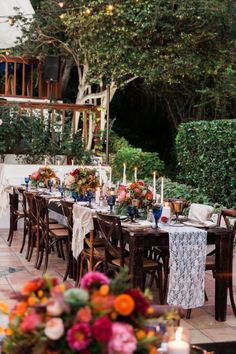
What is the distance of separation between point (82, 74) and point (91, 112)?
3908 millimetres

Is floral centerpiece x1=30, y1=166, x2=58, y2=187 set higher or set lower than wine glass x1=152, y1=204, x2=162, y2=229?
lower

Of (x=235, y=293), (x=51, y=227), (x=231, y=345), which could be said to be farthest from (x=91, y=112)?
(x=231, y=345)

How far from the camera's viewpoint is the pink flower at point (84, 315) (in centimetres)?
132

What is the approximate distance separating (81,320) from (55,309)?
0.07 metres

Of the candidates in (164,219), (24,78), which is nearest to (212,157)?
(164,219)

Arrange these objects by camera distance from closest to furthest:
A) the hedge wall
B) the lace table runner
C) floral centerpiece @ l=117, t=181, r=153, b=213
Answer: the lace table runner, floral centerpiece @ l=117, t=181, r=153, b=213, the hedge wall

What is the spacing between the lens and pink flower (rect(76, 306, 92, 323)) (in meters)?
1.32

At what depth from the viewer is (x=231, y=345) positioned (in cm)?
229

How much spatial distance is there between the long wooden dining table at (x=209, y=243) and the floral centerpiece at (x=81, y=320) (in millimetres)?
3110

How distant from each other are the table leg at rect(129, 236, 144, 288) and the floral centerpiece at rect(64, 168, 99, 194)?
219 centimetres

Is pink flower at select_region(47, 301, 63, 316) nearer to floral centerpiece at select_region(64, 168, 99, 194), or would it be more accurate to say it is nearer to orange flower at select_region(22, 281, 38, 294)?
orange flower at select_region(22, 281, 38, 294)

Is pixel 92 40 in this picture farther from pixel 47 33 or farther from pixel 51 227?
pixel 51 227

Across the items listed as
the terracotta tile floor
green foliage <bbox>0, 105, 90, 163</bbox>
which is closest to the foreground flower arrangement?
the terracotta tile floor

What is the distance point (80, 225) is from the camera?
5.64m
